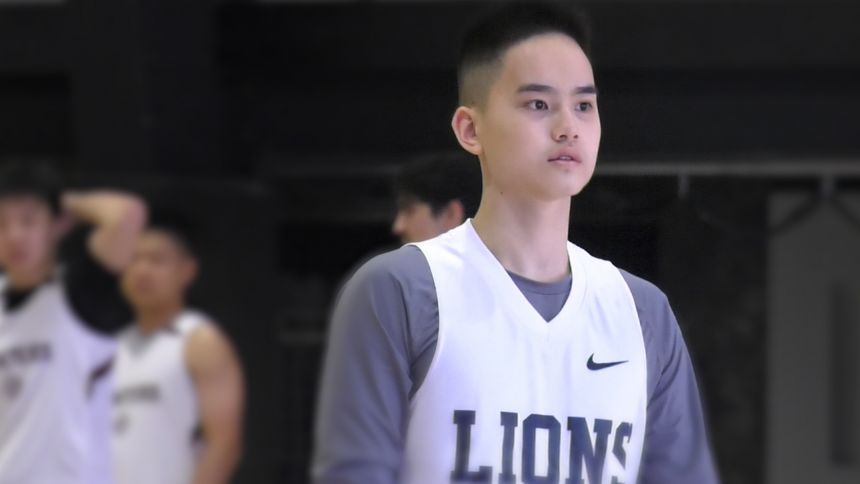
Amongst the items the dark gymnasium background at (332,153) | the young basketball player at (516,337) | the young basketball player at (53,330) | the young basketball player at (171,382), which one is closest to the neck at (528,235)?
the young basketball player at (516,337)

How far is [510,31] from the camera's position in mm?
559

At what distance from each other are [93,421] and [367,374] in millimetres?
1429

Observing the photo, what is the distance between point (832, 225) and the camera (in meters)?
1.84

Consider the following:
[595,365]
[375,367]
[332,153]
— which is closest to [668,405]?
[595,365]

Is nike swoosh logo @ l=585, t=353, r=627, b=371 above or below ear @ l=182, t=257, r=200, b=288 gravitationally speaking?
below

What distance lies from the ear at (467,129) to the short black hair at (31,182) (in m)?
1.29

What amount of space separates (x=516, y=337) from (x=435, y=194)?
16 centimetres

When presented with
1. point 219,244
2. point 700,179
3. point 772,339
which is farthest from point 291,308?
point 700,179

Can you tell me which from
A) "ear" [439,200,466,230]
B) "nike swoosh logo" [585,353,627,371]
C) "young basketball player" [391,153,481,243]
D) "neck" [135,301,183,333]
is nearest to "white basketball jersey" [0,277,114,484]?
"neck" [135,301,183,333]

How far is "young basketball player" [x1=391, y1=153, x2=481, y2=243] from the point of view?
0.60 m

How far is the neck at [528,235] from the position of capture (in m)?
0.55

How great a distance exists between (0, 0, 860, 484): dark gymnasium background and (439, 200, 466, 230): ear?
74 cm

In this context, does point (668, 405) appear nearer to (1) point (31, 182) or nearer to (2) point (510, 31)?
(2) point (510, 31)

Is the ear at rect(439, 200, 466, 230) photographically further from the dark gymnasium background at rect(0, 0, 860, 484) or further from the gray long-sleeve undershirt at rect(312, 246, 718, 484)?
the dark gymnasium background at rect(0, 0, 860, 484)
